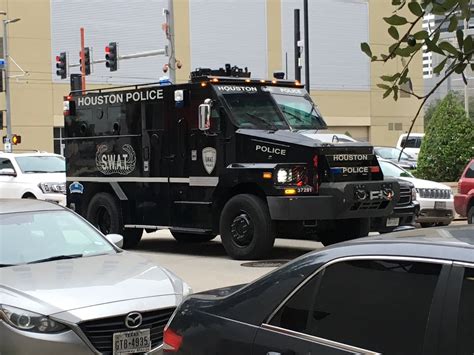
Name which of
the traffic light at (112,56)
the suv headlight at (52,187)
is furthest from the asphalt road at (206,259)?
the traffic light at (112,56)

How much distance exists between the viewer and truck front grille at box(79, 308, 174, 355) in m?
5.01

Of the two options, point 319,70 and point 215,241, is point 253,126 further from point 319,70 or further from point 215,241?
point 319,70

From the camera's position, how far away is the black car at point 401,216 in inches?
478

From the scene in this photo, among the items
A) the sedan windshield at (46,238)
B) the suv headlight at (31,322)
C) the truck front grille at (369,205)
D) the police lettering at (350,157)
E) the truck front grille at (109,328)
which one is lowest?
the truck front grille at (109,328)

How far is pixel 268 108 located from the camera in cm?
1173

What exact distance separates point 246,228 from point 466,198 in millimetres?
5551

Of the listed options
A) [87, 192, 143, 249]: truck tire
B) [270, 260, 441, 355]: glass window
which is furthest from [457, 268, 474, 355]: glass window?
[87, 192, 143, 249]: truck tire

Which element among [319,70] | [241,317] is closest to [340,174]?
[241,317]

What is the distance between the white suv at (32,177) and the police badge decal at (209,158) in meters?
6.76

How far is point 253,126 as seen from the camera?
11.4 m

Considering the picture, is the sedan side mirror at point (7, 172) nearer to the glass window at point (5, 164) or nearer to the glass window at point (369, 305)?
the glass window at point (5, 164)

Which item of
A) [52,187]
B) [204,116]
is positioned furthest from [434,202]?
[52,187]

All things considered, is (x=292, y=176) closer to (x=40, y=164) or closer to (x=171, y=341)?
(x=171, y=341)

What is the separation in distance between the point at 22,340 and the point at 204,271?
582 cm
